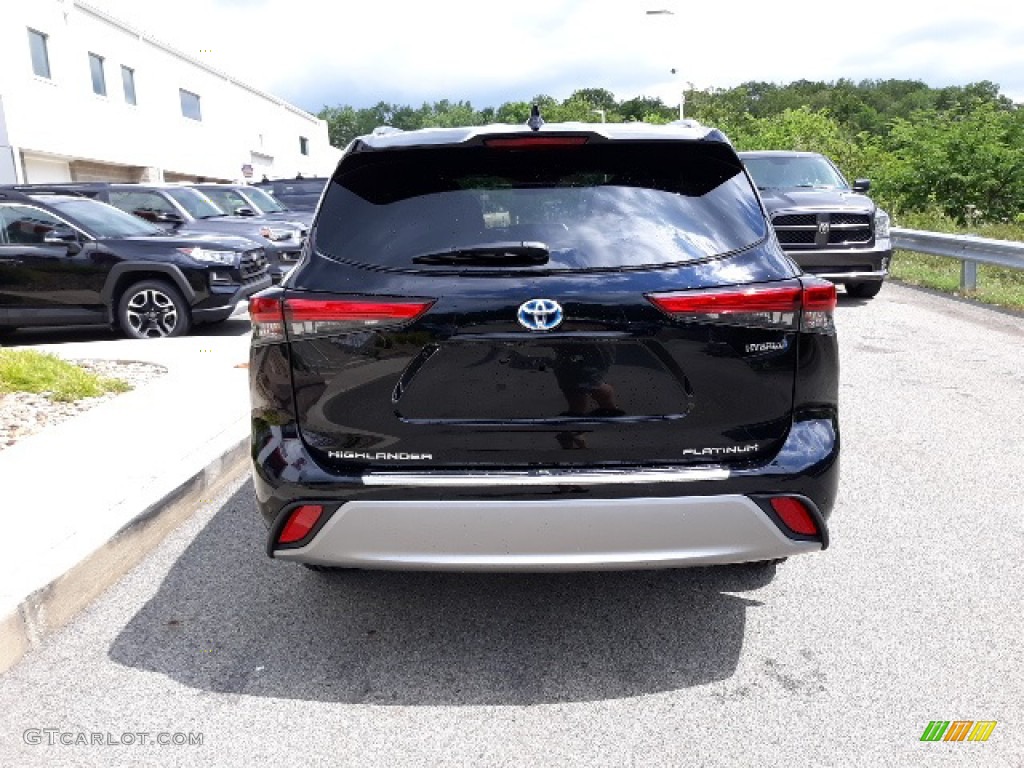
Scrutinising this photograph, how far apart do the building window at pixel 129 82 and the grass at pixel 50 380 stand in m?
31.9

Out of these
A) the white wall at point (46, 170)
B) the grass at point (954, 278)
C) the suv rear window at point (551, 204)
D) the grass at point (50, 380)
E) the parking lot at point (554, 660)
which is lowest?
the parking lot at point (554, 660)

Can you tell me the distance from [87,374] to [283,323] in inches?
205

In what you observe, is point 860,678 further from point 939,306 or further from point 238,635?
point 939,306

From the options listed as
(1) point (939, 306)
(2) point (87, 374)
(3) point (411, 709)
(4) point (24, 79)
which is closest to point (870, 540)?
(3) point (411, 709)

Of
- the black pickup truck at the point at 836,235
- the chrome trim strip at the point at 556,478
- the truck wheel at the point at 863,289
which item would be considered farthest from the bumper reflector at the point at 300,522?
the truck wheel at the point at 863,289

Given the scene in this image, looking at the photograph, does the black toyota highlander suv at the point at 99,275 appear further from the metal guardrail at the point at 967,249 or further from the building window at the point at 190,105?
the building window at the point at 190,105

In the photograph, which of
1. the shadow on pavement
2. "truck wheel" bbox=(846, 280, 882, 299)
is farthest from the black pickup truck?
the shadow on pavement

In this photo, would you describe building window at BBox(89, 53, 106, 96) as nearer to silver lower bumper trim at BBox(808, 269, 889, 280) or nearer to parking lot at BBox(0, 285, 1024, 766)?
silver lower bumper trim at BBox(808, 269, 889, 280)

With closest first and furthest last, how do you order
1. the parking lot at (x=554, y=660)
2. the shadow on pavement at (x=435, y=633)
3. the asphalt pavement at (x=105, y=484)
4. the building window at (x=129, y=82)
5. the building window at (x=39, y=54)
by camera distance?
the parking lot at (x=554, y=660), the shadow on pavement at (x=435, y=633), the asphalt pavement at (x=105, y=484), the building window at (x=39, y=54), the building window at (x=129, y=82)

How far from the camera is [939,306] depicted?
12.1 meters

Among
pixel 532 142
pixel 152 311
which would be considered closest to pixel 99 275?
pixel 152 311

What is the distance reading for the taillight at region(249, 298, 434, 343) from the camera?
113 inches

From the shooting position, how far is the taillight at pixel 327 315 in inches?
113

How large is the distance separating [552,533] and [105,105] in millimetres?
35185
